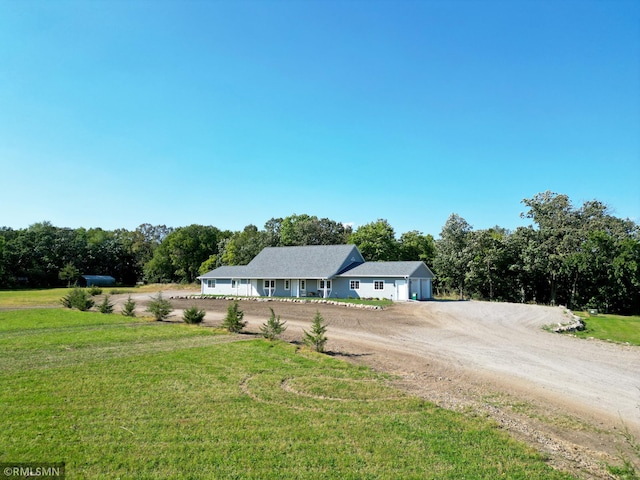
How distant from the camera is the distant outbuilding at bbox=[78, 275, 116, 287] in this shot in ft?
225

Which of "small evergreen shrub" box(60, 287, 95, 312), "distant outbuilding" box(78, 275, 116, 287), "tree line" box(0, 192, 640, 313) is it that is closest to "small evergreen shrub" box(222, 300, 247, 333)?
"small evergreen shrub" box(60, 287, 95, 312)

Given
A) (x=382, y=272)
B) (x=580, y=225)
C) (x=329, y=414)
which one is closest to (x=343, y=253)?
(x=382, y=272)

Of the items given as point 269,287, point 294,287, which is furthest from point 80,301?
point 294,287

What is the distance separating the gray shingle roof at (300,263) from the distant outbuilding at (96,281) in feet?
118

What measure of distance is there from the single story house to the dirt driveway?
15.2 meters

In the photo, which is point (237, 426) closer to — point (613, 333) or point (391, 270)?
point (613, 333)

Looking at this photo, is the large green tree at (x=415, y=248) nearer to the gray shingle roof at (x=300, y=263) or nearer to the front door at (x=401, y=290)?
the gray shingle roof at (x=300, y=263)

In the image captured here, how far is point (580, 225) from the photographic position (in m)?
38.1

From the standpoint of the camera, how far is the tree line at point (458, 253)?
35.2 meters

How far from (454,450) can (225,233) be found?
74781mm

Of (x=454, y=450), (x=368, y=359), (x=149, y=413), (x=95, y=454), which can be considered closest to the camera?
(x=95, y=454)

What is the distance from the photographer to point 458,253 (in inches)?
1736

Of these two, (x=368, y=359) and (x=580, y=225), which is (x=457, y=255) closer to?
(x=580, y=225)

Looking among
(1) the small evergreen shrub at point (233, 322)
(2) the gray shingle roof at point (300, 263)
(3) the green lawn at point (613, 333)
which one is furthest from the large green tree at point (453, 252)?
(1) the small evergreen shrub at point (233, 322)
